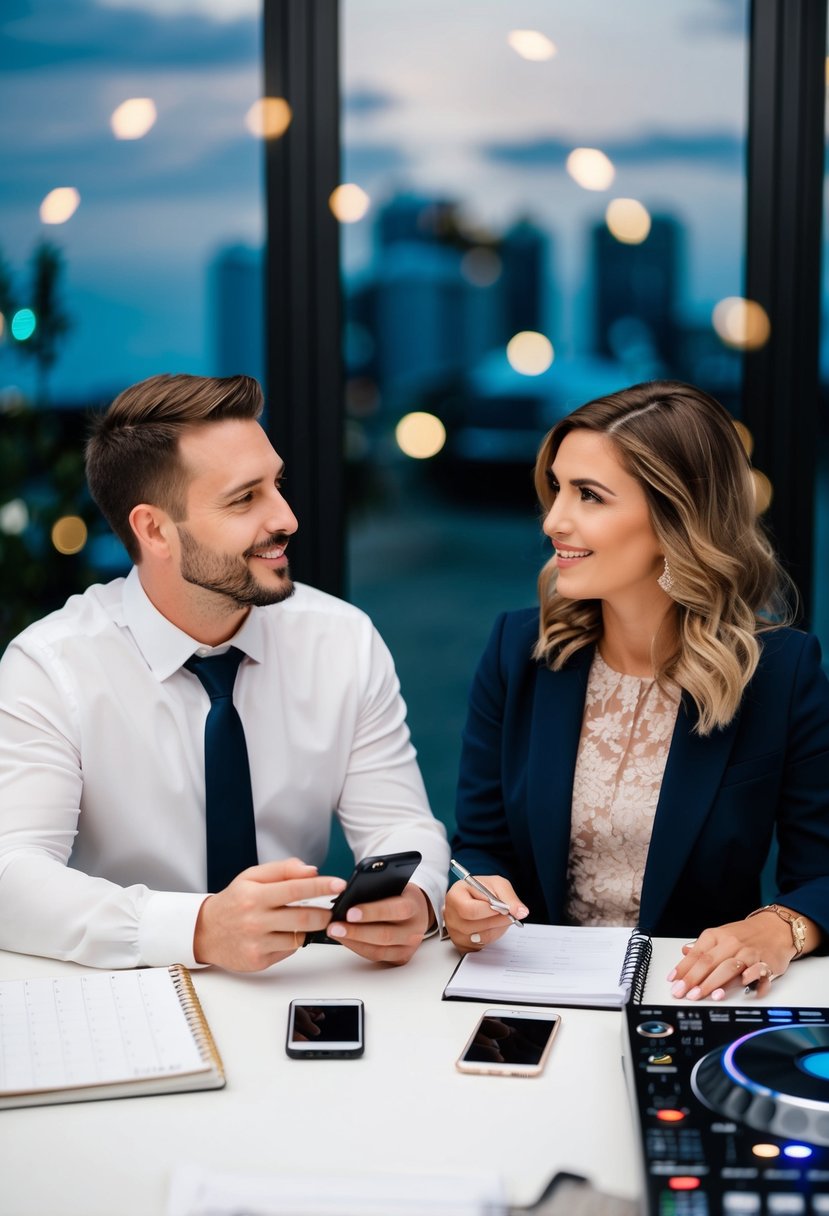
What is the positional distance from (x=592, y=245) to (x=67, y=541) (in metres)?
1.55

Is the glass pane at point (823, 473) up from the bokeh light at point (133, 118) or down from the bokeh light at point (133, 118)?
down

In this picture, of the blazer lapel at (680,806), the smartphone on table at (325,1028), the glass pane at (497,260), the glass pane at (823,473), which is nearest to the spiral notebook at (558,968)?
the smartphone on table at (325,1028)

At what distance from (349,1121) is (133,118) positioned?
8.62ft

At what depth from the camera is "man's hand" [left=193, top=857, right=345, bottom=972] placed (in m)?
1.61

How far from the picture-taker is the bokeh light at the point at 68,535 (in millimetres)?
3281

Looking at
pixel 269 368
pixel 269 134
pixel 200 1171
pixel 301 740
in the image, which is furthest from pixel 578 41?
pixel 200 1171

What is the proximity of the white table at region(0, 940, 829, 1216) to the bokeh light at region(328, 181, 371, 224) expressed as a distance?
208cm

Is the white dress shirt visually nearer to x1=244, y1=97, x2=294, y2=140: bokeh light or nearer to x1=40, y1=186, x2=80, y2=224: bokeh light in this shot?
x1=244, y1=97, x2=294, y2=140: bokeh light

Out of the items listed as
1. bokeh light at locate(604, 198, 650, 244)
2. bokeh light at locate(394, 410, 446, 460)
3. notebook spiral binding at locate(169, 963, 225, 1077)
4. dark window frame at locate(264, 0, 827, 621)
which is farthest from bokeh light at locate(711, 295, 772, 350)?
notebook spiral binding at locate(169, 963, 225, 1077)

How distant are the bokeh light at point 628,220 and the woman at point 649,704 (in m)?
0.98

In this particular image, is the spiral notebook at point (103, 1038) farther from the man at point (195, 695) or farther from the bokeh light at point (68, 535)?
the bokeh light at point (68, 535)

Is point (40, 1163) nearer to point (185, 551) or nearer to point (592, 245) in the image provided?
point (185, 551)

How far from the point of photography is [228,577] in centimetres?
210

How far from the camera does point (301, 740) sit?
86.8 inches
